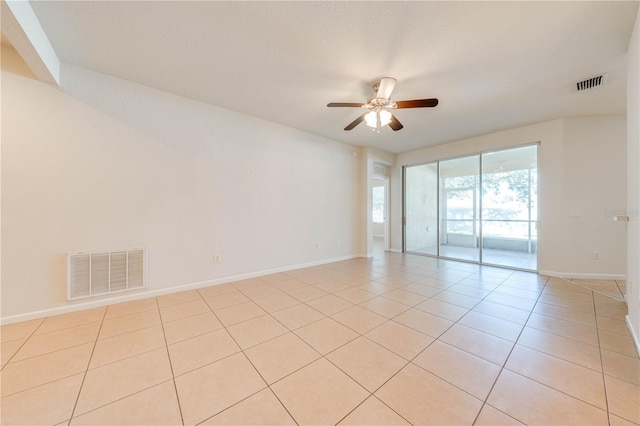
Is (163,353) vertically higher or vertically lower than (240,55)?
lower

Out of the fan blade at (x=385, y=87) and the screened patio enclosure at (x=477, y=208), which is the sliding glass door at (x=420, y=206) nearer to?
the screened patio enclosure at (x=477, y=208)

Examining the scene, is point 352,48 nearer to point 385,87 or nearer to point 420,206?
point 385,87

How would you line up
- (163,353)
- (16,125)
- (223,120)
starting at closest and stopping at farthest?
(163,353), (16,125), (223,120)

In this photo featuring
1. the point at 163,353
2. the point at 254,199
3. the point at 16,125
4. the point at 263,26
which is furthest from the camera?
the point at 254,199

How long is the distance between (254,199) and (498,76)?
3.79 metres

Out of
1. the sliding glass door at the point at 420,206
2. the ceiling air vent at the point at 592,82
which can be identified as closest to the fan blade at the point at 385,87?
the ceiling air vent at the point at 592,82

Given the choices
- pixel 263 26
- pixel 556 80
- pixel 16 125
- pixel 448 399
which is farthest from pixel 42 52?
pixel 556 80

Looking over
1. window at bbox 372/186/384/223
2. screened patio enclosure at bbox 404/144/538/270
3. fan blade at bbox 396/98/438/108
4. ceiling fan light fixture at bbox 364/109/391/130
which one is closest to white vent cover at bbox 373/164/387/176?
screened patio enclosure at bbox 404/144/538/270

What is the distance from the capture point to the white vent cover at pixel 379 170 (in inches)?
251

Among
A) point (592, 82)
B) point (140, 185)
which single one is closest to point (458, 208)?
point (592, 82)

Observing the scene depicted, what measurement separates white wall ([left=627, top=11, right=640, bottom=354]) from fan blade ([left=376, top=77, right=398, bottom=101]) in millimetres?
1923

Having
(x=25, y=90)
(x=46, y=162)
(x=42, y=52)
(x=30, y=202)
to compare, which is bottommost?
(x=30, y=202)

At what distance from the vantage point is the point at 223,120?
3.63 m

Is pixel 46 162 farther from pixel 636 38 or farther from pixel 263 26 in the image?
pixel 636 38
